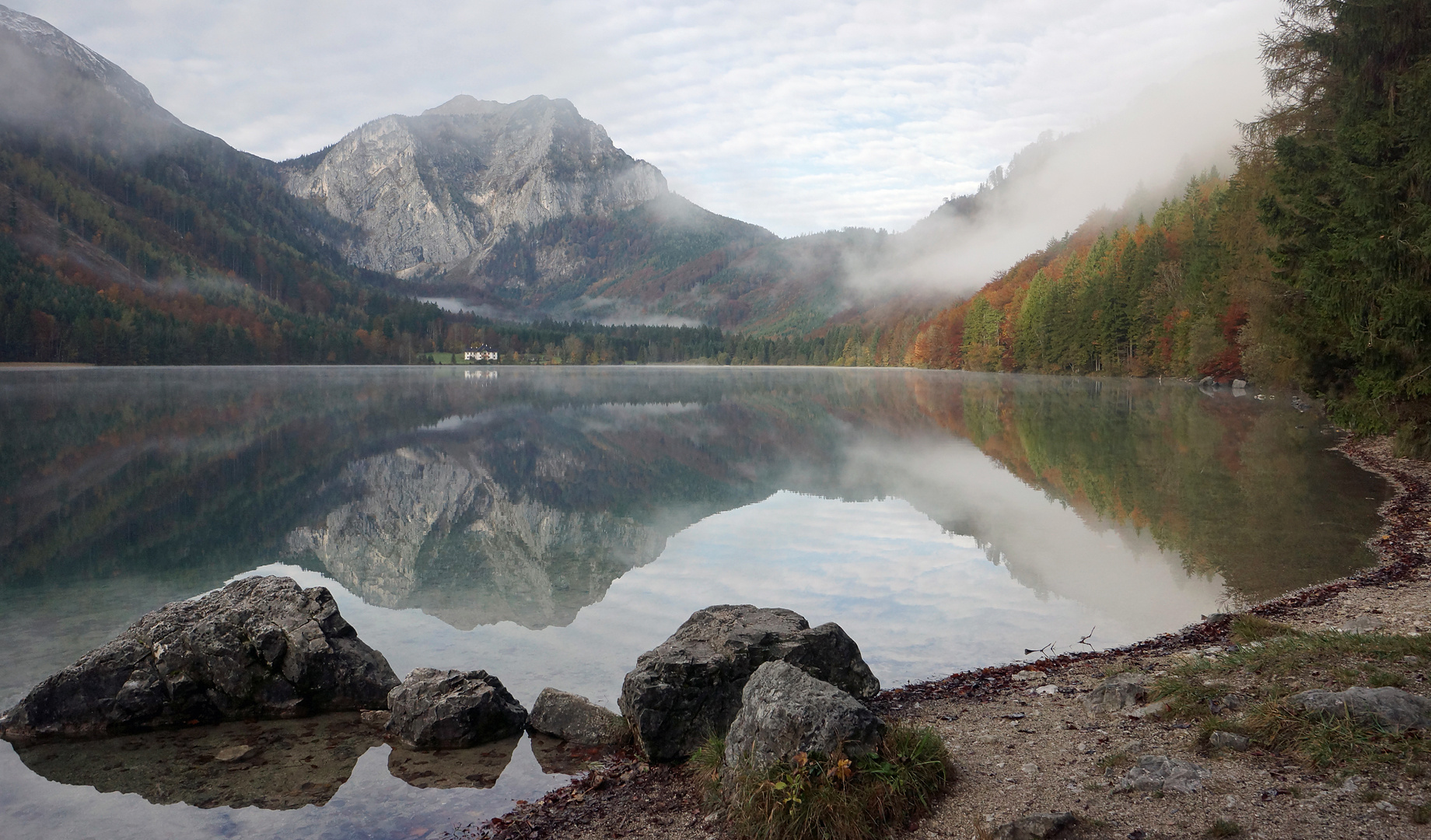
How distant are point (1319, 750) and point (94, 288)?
21361cm

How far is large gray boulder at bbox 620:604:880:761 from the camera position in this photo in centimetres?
711

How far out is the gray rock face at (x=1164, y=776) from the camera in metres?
4.97

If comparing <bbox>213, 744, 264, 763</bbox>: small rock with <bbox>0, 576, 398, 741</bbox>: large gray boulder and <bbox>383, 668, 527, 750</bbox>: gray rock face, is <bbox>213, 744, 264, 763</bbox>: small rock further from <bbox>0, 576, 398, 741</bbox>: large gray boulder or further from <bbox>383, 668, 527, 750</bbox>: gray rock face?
<bbox>383, 668, 527, 750</bbox>: gray rock face

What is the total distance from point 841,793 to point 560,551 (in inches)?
424

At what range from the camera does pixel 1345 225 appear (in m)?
17.2

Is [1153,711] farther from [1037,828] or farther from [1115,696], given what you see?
[1037,828]

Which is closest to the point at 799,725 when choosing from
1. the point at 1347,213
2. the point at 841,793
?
the point at 841,793

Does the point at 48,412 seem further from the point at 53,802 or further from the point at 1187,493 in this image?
the point at 1187,493

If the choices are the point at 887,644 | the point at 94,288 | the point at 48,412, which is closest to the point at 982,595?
the point at 887,644

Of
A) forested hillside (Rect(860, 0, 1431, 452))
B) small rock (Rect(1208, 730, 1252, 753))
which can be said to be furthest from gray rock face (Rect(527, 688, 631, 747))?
forested hillside (Rect(860, 0, 1431, 452))

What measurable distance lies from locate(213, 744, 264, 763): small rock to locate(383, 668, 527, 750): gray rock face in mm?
1168

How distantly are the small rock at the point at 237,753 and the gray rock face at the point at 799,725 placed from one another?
4.79 meters

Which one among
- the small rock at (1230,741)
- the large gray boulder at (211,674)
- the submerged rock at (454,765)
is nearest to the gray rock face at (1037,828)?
the small rock at (1230,741)

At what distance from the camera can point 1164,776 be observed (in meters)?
5.09
